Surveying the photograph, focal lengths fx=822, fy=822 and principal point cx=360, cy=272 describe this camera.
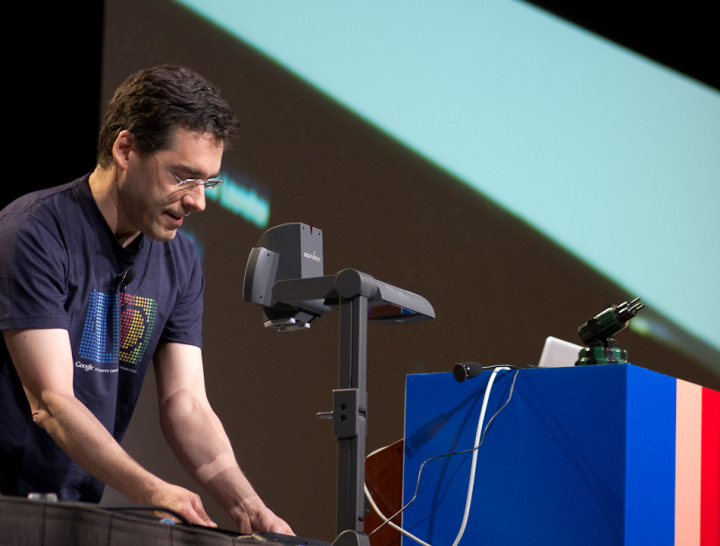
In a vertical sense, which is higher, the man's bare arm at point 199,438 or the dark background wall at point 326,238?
the dark background wall at point 326,238

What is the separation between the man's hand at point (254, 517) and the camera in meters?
1.49

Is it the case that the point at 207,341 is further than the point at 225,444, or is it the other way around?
the point at 207,341

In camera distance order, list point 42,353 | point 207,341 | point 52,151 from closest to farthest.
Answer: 1. point 42,353
2. point 207,341
3. point 52,151

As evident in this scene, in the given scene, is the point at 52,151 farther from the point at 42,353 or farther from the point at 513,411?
the point at 513,411

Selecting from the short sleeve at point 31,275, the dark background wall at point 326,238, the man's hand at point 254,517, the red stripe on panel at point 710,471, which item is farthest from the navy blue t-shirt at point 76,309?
the dark background wall at point 326,238

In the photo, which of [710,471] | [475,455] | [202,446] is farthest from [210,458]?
[710,471]

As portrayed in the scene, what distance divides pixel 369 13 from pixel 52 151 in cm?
155

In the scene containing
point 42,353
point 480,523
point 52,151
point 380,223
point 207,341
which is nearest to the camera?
point 480,523

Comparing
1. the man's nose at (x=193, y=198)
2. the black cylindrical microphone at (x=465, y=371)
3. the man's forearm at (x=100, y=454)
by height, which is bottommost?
the man's forearm at (x=100, y=454)

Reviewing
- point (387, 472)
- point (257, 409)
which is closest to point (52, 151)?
point (257, 409)

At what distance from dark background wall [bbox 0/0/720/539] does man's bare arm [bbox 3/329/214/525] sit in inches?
65.9

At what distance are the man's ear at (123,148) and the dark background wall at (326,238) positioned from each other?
4.89 ft

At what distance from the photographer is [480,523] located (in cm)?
136

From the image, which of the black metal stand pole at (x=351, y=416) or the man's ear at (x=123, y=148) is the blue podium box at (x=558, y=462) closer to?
the black metal stand pole at (x=351, y=416)
